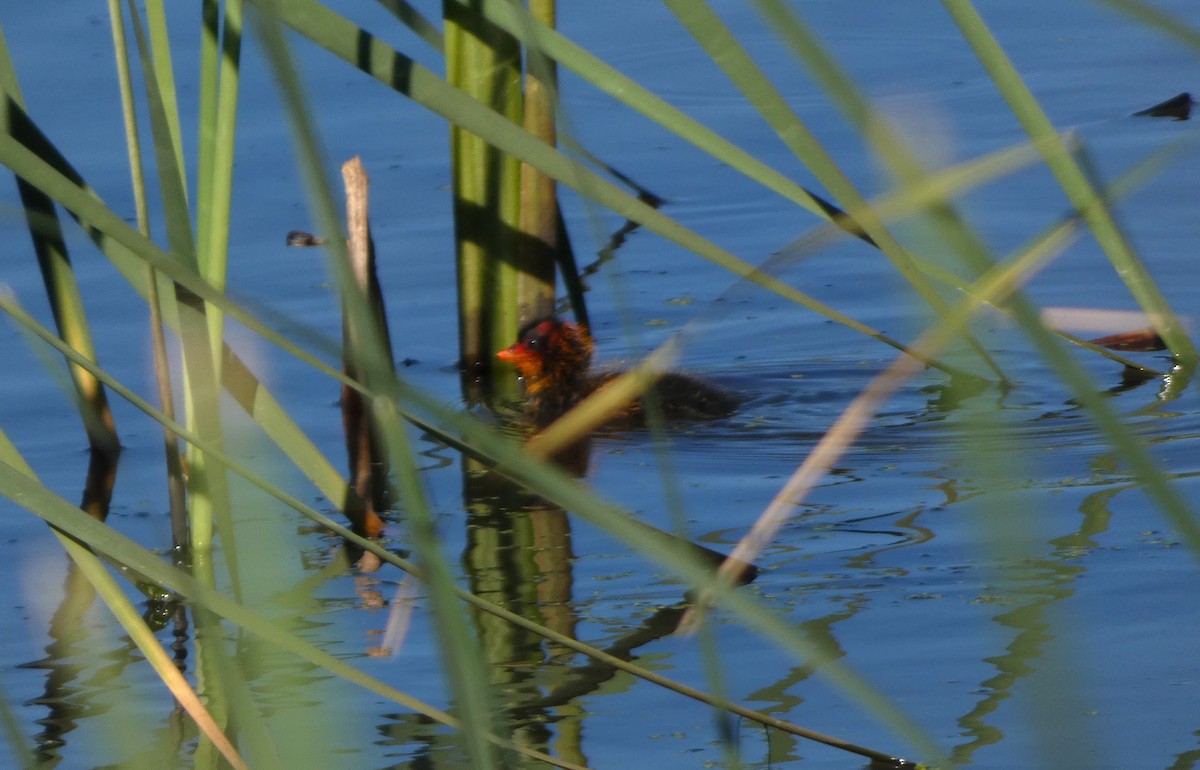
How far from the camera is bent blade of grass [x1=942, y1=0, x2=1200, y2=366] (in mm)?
1566

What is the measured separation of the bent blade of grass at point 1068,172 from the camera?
1.57 meters

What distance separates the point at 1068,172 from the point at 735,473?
1291 millimetres

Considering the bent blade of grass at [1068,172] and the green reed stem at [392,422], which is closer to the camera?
the green reed stem at [392,422]

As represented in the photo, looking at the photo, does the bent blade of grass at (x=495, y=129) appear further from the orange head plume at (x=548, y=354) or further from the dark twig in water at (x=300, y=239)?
the dark twig in water at (x=300, y=239)

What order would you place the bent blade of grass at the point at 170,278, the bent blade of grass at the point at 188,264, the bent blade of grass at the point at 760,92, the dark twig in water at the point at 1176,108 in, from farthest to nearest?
the dark twig in water at the point at 1176,108
the bent blade of grass at the point at 188,264
the bent blade of grass at the point at 170,278
the bent blade of grass at the point at 760,92

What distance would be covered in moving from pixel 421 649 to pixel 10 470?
1.02m

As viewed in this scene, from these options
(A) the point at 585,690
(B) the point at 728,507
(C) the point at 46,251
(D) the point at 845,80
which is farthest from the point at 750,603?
(C) the point at 46,251

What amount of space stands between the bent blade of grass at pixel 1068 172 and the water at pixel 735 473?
0.82 ft

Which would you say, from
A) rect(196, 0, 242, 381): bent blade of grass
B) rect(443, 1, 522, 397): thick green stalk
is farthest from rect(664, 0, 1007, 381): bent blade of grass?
rect(443, 1, 522, 397): thick green stalk

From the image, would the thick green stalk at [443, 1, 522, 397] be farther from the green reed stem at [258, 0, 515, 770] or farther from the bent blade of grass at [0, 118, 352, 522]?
the green reed stem at [258, 0, 515, 770]

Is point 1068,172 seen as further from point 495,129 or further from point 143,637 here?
point 143,637

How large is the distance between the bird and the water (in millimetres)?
96

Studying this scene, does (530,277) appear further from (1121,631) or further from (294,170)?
(1121,631)

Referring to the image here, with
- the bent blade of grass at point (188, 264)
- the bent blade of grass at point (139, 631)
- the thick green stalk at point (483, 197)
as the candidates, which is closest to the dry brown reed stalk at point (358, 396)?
the thick green stalk at point (483, 197)
